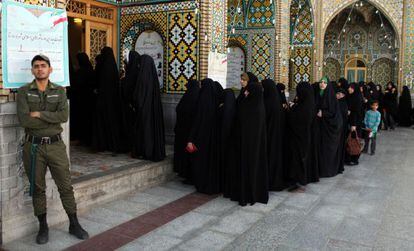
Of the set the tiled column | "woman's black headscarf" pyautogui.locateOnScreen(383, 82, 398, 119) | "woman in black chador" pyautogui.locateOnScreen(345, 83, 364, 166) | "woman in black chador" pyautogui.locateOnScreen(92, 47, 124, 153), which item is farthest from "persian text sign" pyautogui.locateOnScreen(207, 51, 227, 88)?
"woman's black headscarf" pyautogui.locateOnScreen(383, 82, 398, 119)

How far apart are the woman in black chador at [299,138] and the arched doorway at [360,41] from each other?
32.4ft

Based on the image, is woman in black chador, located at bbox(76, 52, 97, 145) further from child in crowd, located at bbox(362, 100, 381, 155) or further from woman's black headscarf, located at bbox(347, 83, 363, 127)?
child in crowd, located at bbox(362, 100, 381, 155)

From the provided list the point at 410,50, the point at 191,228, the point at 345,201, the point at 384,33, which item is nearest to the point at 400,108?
the point at 410,50

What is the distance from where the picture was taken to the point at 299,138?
464 cm

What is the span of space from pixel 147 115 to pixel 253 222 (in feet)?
6.31

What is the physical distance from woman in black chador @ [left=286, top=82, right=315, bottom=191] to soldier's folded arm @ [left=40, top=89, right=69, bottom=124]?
2.61m

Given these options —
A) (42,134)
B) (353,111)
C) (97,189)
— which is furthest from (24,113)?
(353,111)

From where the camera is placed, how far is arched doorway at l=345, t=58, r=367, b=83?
14.2m

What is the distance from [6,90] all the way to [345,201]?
335cm

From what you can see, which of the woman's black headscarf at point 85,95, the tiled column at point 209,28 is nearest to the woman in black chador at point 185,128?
the tiled column at point 209,28

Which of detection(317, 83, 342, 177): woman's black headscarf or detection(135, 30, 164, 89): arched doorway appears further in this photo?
detection(135, 30, 164, 89): arched doorway

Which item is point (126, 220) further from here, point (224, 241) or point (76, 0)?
point (76, 0)

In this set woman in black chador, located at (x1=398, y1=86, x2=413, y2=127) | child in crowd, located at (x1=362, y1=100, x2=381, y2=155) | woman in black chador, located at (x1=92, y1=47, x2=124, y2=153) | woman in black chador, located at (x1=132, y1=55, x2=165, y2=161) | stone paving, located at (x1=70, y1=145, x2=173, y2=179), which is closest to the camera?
stone paving, located at (x1=70, y1=145, x2=173, y2=179)

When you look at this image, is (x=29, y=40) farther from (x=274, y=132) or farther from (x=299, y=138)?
(x=299, y=138)
